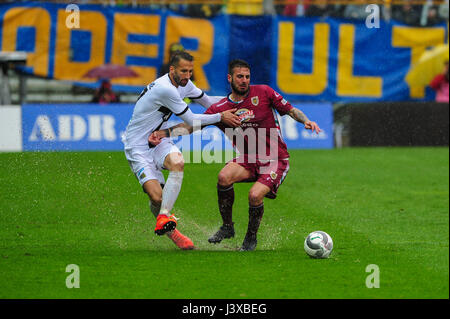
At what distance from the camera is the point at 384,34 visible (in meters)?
18.7

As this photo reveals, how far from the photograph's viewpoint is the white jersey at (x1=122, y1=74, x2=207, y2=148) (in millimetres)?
8422

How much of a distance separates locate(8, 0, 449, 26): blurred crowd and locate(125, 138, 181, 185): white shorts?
386 inches

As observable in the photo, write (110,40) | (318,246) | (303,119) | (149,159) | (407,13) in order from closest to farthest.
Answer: (318,246) < (303,119) < (149,159) < (110,40) < (407,13)

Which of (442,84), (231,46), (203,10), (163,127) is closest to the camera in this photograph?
(163,127)

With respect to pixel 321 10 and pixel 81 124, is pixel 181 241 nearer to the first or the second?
pixel 81 124

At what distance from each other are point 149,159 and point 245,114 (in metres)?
1.13

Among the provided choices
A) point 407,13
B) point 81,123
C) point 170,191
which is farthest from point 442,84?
point 170,191

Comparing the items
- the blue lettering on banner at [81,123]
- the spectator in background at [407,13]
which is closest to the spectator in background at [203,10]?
the blue lettering on banner at [81,123]

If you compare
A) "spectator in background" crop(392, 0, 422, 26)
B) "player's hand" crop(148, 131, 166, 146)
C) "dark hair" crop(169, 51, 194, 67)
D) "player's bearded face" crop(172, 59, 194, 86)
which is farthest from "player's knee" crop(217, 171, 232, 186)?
"spectator in background" crop(392, 0, 422, 26)

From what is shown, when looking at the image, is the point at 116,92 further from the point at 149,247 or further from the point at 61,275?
the point at 61,275

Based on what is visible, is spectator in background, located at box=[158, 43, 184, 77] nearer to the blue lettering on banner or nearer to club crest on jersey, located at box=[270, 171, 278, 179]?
the blue lettering on banner

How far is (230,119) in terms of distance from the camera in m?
8.34

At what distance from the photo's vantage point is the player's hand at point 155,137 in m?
8.49

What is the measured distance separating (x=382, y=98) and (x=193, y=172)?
6.66 meters
